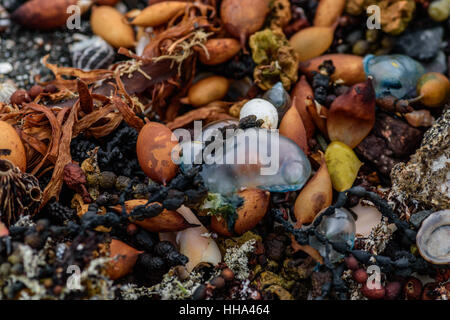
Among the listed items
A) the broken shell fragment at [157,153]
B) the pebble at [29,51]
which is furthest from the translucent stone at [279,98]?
the pebble at [29,51]

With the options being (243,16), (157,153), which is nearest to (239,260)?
(157,153)

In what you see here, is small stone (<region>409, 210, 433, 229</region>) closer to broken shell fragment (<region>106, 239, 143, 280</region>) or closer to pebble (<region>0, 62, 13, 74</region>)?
broken shell fragment (<region>106, 239, 143, 280</region>)

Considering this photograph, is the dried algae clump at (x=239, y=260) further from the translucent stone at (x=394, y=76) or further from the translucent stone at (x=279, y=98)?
the translucent stone at (x=394, y=76)

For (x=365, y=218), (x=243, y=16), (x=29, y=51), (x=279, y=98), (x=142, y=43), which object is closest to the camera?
(x=365, y=218)

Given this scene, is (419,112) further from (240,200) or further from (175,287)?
(175,287)

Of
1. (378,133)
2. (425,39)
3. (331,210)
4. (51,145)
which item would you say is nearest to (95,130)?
(51,145)

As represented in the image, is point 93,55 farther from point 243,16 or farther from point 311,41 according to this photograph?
point 311,41
